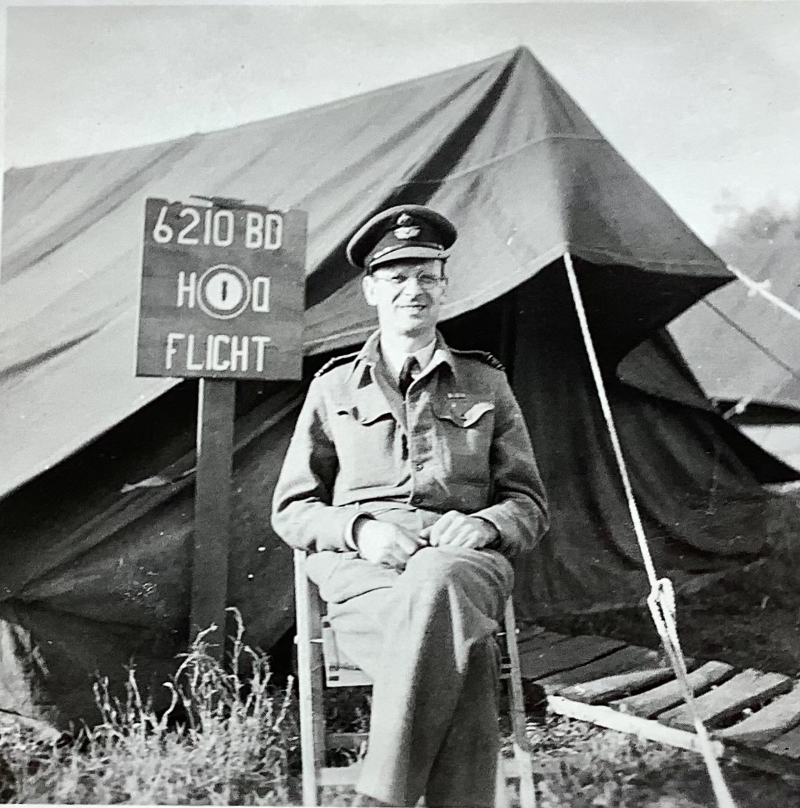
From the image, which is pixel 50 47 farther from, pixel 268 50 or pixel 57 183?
pixel 268 50

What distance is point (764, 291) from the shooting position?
6.66ft

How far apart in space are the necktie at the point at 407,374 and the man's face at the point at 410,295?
0.19 feet

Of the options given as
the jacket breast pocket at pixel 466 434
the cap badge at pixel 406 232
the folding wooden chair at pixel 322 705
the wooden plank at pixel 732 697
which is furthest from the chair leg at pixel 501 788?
the cap badge at pixel 406 232

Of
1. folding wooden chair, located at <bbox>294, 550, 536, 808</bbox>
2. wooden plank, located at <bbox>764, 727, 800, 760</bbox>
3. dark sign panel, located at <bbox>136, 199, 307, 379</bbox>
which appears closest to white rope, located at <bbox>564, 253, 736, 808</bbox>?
wooden plank, located at <bbox>764, 727, 800, 760</bbox>

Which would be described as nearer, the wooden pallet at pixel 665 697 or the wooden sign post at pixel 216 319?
the wooden pallet at pixel 665 697

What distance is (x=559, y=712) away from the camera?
1.86 m

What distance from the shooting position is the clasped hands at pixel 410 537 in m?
1.67

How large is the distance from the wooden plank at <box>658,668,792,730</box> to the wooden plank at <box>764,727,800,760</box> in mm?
83

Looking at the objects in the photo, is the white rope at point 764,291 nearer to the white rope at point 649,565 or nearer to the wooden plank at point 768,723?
the white rope at point 649,565

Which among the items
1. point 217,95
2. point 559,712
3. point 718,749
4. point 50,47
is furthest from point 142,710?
point 50,47

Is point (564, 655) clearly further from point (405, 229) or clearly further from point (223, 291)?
point (223, 291)

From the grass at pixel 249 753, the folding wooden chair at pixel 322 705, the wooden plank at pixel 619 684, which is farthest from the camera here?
the wooden plank at pixel 619 684

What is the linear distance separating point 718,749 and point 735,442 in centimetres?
66

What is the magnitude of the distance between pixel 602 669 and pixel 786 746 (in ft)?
1.24
